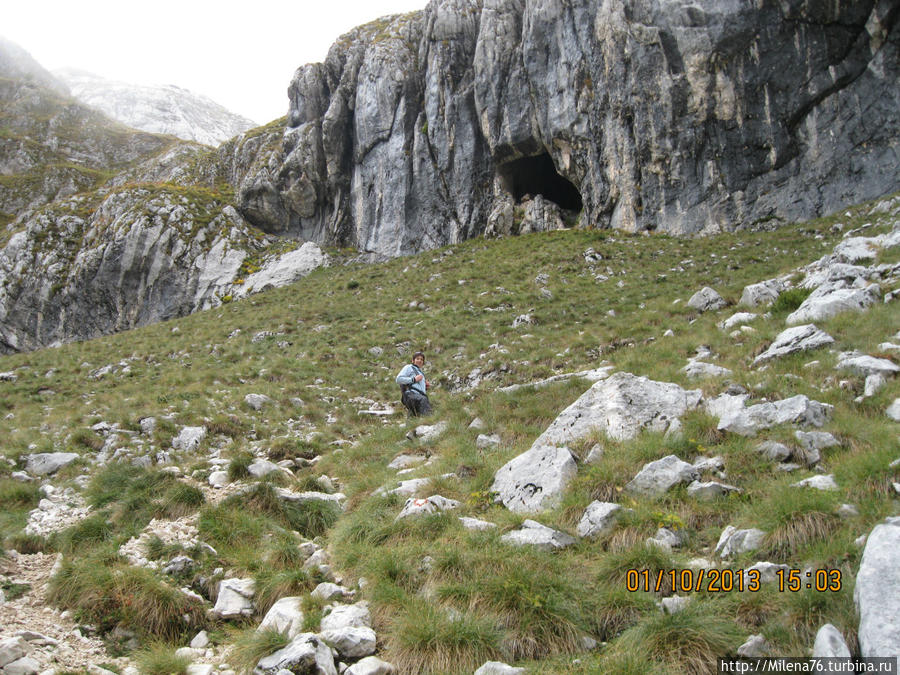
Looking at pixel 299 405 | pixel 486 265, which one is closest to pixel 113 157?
pixel 486 265

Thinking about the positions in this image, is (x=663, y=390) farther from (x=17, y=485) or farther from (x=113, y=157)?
(x=113, y=157)

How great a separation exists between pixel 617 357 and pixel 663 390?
16.1 ft

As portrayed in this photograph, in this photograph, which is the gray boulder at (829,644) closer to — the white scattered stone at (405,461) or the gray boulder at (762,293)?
the white scattered stone at (405,461)

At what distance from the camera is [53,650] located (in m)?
4.70

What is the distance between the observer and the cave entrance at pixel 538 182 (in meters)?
41.5

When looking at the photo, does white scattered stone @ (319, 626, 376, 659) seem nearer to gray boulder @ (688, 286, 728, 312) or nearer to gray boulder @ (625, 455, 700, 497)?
gray boulder @ (625, 455, 700, 497)

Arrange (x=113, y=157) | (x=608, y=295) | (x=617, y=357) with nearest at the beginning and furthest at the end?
(x=617, y=357) → (x=608, y=295) → (x=113, y=157)

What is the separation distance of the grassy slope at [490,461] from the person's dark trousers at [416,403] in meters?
0.42

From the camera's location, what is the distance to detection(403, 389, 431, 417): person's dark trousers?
13031 mm

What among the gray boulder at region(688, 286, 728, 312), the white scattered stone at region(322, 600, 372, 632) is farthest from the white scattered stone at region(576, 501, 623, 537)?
the gray boulder at region(688, 286, 728, 312)

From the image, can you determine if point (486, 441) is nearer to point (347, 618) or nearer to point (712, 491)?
point (712, 491)

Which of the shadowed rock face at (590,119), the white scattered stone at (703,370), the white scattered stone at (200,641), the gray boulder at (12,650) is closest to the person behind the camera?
the gray boulder at (12,650)

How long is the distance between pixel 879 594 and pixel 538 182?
43018 millimetres

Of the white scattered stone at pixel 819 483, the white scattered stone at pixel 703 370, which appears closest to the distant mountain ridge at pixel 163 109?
the white scattered stone at pixel 703 370
